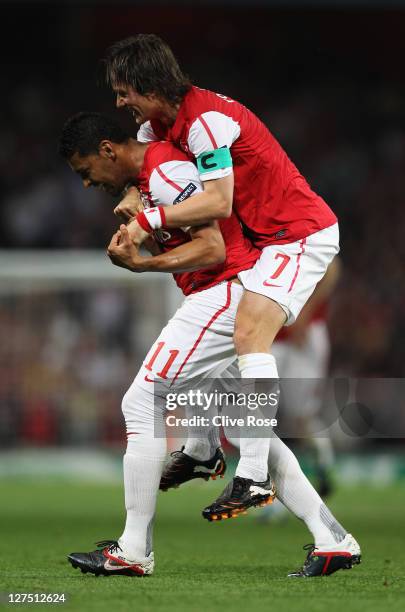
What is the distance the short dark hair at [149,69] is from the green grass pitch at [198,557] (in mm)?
2102

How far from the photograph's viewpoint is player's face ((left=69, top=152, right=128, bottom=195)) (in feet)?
17.1

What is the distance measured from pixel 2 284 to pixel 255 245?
9212mm

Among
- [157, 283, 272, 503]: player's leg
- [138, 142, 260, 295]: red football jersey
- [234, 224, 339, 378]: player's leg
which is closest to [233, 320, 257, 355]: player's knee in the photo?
[234, 224, 339, 378]: player's leg

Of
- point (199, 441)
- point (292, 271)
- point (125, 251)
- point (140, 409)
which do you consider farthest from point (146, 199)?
point (199, 441)

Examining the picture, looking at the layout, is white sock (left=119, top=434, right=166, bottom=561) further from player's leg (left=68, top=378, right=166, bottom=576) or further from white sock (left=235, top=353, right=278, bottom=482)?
white sock (left=235, top=353, right=278, bottom=482)

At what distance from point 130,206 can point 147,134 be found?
404 millimetres

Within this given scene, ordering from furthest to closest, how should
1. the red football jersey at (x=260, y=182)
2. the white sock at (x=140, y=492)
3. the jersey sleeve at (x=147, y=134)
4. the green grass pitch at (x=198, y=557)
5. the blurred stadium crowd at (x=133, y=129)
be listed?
the blurred stadium crowd at (x=133, y=129), the jersey sleeve at (x=147, y=134), the red football jersey at (x=260, y=182), the white sock at (x=140, y=492), the green grass pitch at (x=198, y=557)

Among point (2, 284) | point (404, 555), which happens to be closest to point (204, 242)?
point (404, 555)

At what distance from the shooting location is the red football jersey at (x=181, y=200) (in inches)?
202

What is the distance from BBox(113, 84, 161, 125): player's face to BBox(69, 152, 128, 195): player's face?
239 mm

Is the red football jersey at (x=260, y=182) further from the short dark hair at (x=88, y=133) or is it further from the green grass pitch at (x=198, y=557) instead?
the green grass pitch at (x=198, y=557)

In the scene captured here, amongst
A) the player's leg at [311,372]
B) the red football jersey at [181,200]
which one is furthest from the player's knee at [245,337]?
the player's leg at [311,372]

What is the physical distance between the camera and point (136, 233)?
5.12 metres

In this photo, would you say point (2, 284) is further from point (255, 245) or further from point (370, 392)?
point (255, 245)
